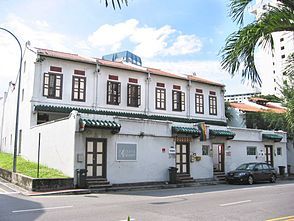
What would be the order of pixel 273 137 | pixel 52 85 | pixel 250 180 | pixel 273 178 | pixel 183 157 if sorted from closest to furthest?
pixel 250 180
pixel 183 157
pixel 52 85
pixel 273 178
pixel 273 137

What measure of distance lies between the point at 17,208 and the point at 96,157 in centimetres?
856

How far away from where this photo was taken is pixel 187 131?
23703 mm

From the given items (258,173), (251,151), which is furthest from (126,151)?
(251,151)

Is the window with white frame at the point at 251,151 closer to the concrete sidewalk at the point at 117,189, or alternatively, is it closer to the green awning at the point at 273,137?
the green awning at the point at 273,137

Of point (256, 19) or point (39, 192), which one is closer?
point (256, 19)

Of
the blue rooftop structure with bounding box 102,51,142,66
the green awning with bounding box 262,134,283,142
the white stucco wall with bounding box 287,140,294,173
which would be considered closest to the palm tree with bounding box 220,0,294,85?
the green awning with bounding box 262,134,283,142

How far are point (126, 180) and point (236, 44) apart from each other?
1672 centimetres

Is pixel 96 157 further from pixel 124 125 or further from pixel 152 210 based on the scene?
pixel 152 210

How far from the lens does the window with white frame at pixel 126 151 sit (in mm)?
20844

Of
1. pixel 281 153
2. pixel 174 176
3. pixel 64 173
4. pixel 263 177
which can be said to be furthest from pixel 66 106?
pixel 281 153

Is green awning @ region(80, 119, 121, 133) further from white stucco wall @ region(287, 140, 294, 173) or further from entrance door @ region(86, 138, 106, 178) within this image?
white stucco wall @ region(287, 140, 294, 173)

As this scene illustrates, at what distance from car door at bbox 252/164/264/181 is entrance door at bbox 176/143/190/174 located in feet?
15.8

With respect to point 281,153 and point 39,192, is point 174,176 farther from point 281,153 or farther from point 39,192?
point 281,153

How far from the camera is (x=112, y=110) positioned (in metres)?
27.6
